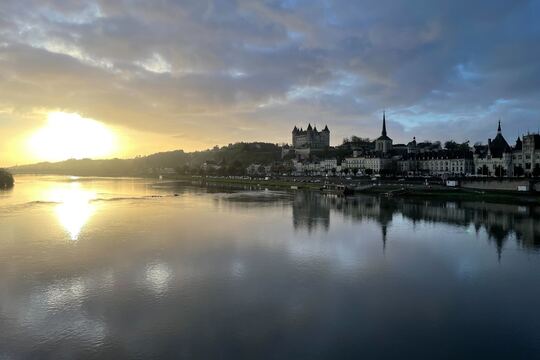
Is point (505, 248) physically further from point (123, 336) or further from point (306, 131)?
point (306, 131)

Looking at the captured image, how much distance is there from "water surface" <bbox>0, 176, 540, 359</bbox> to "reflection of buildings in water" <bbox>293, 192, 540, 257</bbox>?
1.24 ft

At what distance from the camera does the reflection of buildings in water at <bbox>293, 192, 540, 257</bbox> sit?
23928mm

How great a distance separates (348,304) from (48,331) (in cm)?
780

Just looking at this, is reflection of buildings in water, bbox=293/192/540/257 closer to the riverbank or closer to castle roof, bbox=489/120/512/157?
the riverbank

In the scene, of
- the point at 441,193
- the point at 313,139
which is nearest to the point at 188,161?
the point at 313,139

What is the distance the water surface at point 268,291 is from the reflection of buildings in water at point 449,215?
38 centimetres

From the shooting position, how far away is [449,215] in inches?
1256

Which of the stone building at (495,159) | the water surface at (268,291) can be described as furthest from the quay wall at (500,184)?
the water surface at (268,291)

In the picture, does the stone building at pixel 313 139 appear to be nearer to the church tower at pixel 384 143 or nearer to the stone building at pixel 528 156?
the church tower at pixel 384 143

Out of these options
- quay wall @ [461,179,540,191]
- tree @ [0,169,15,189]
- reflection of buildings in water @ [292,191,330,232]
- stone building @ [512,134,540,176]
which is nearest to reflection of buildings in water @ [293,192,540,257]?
reflection of buildings in water @ [292,191,330,232]

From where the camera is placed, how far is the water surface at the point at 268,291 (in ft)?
31.4

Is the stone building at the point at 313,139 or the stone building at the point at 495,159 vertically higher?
the stone building at the point at 313,139

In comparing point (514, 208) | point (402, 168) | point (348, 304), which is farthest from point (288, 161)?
point (348, 304)

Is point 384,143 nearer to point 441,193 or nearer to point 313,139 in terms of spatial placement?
point 313,139
